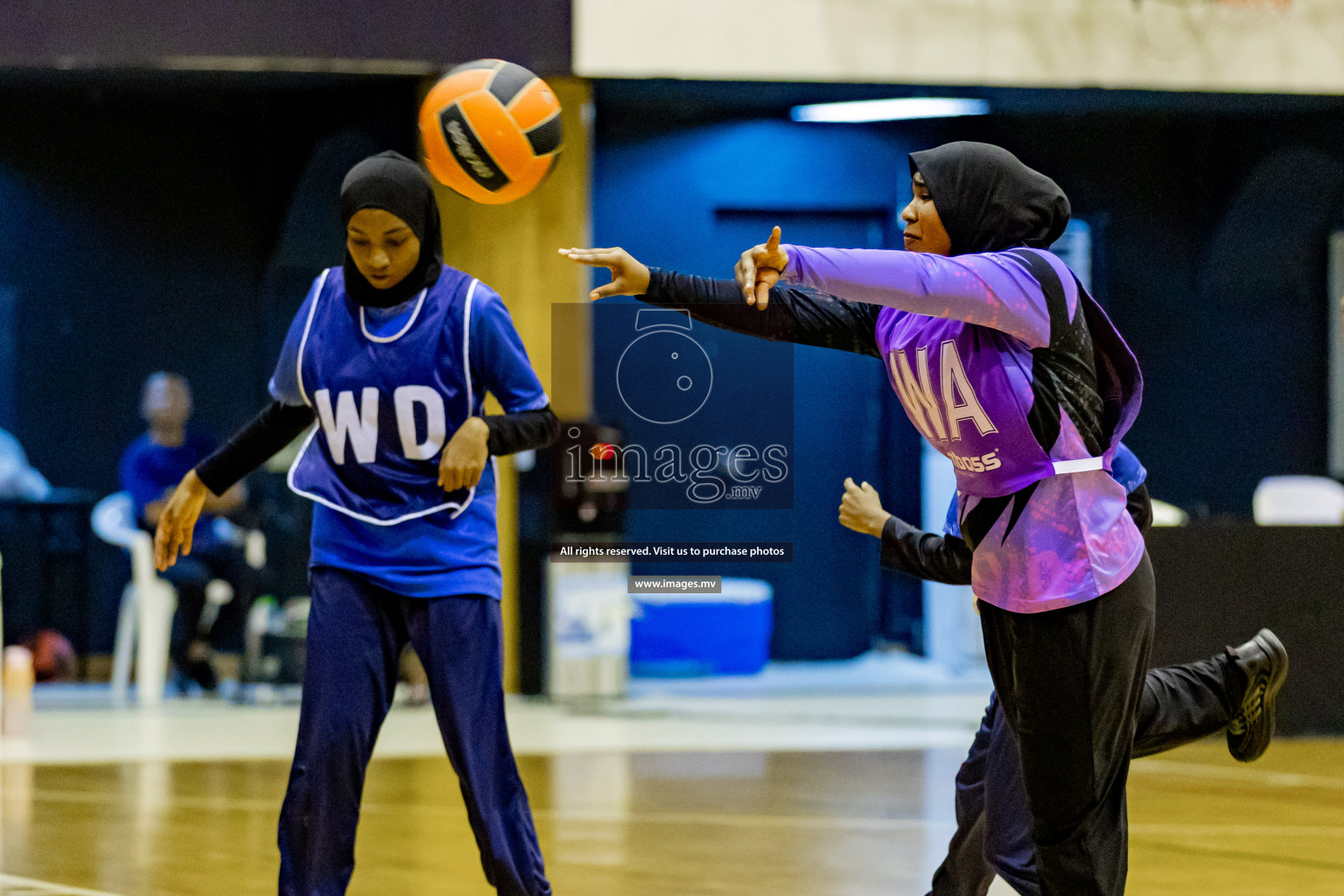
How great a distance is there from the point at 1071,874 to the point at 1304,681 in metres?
5.13

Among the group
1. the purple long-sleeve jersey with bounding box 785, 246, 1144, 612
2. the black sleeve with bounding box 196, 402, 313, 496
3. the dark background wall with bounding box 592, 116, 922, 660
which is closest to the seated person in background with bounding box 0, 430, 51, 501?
the dark background wall with bounding box 592, 116, 922, 660

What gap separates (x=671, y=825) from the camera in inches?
213

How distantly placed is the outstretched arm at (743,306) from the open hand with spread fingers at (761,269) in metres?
0.28

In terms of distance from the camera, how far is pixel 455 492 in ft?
11.5

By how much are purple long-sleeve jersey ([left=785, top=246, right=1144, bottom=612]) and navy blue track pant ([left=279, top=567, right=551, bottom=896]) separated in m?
1.14

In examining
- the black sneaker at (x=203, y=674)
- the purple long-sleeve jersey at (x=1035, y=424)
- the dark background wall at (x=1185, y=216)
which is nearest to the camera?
the purple long-sleeve jersey at (x=1035, y=424)

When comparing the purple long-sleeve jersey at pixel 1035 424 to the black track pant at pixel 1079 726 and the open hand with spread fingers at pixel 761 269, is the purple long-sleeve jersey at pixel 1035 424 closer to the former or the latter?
the black track pant at pixel 1079 726

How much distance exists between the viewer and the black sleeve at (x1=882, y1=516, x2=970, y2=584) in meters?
3.29

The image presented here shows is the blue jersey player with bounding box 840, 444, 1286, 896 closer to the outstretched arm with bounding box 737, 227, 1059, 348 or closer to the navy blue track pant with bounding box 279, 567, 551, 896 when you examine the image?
the outstretched arm with bounding box 737, 227, 1059, 348

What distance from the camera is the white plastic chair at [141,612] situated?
8781 mm

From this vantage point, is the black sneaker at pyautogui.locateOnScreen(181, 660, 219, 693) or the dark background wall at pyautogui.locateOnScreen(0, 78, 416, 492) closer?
the black sneaker at pyautogui.locateOnScreen(181, 660, 219, 693)

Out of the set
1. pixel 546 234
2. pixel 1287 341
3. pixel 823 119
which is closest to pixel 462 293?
pixel 546 234

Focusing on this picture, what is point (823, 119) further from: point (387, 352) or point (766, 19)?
point (387, 352)

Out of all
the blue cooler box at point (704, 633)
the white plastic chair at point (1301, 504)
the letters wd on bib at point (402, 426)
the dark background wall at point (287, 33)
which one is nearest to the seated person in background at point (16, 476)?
the dark background wall at point (287, 33)
